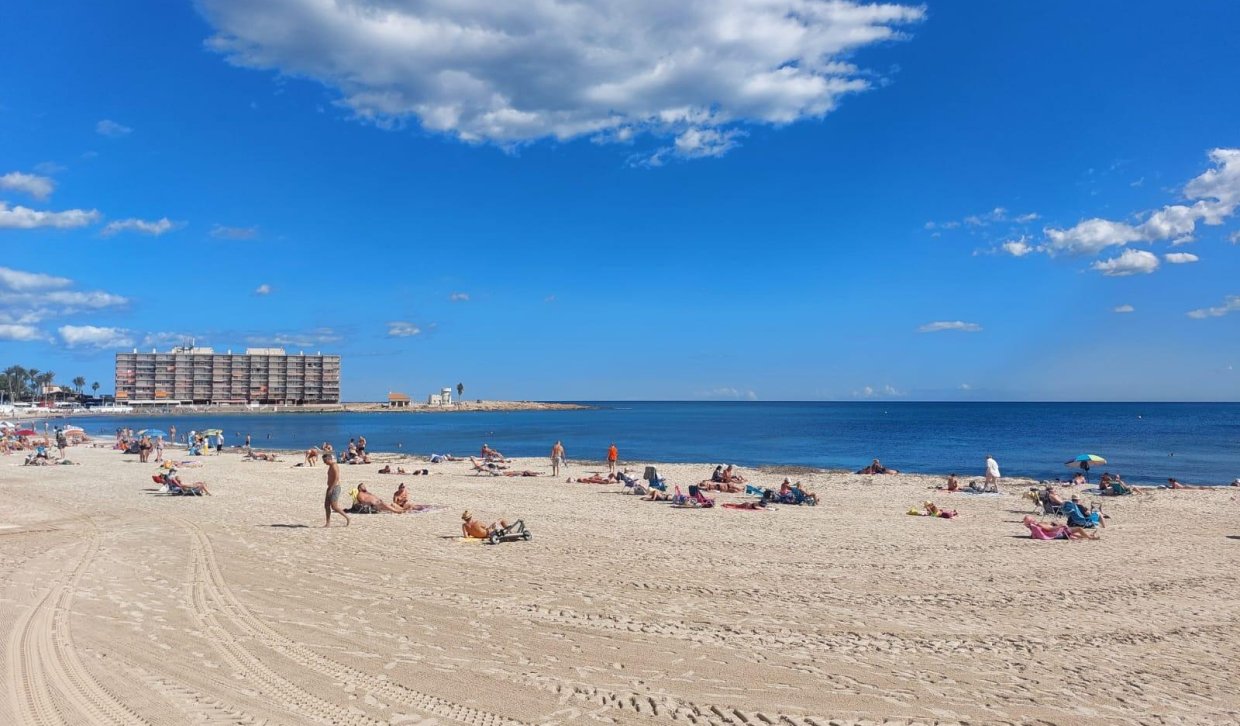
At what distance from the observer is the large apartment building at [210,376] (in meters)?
150

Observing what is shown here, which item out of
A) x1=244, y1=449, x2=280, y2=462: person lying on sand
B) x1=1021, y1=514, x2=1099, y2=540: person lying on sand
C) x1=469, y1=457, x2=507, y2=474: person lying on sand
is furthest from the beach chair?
x1=244, y1=449, x2=280, y2=462: person lying on sand

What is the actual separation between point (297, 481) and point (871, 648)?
69.8ft

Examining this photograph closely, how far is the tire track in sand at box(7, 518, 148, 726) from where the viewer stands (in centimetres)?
507

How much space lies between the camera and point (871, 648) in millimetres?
6898

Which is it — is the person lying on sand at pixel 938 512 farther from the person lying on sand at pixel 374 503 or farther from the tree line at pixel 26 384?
the tree line at pixel 26 384

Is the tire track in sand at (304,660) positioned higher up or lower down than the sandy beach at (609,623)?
higher up

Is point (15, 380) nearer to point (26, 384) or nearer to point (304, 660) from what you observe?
point (26, 384)

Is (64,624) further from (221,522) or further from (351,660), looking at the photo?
(221,522)

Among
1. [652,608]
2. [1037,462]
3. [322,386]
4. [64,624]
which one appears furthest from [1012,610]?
[322,386]

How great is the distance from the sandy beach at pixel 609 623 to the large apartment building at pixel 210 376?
156 metres

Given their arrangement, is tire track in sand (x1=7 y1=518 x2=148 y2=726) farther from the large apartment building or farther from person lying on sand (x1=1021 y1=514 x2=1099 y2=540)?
the large apartment building

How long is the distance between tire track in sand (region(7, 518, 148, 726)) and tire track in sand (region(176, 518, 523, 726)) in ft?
3.45

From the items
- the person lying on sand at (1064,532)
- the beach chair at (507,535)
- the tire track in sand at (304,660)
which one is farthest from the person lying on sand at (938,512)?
the tire track in sand at (304,660)

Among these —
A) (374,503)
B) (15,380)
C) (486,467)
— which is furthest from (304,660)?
(15,380)
